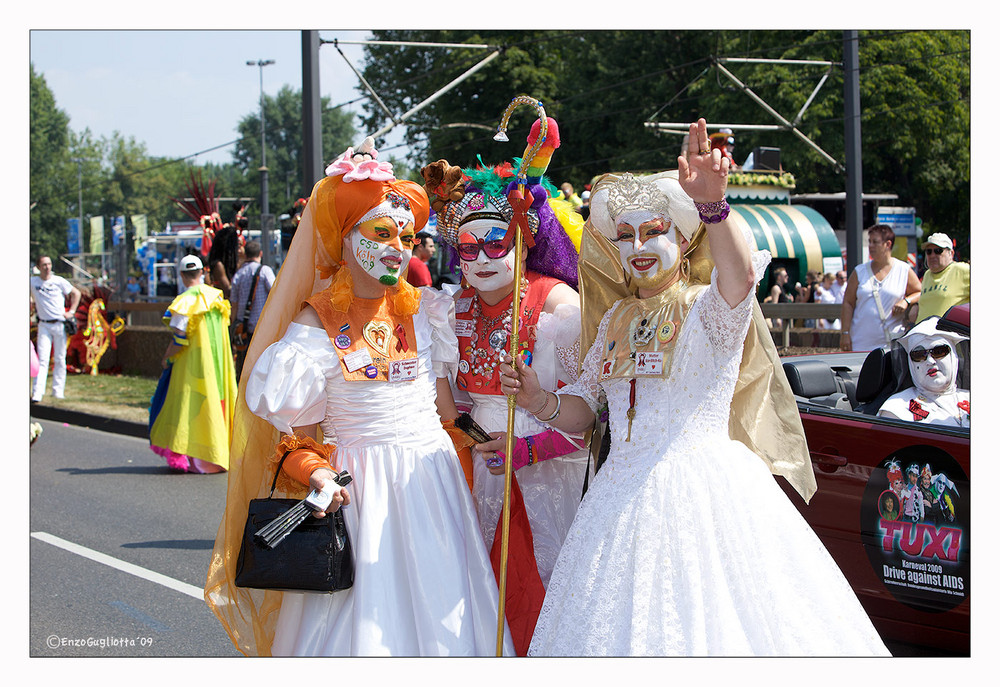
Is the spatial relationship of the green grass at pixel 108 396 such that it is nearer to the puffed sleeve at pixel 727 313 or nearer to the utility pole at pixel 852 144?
the utility pole at pixel 852 144

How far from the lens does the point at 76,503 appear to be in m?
7.31

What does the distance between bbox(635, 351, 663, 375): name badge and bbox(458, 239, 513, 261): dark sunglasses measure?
785 mm

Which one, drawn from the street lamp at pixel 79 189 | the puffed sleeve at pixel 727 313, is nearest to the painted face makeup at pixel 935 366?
the puffed sleeve at pixel 727 313

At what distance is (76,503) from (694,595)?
238 inches

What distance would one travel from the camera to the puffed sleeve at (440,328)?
11.3 feet

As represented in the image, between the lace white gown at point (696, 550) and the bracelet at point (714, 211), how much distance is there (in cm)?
29

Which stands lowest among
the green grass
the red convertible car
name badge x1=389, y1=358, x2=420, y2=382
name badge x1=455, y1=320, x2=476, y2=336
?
the green grass

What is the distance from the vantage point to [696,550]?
266cm

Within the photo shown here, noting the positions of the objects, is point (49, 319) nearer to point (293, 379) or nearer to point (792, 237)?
point (293, 379)

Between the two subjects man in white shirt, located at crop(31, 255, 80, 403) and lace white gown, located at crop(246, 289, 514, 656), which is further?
man in white shirt, located at crop(31, 255, 80, 403)

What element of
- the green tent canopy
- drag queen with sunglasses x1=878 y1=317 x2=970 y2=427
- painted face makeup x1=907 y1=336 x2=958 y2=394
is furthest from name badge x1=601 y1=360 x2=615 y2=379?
the green tent canopy

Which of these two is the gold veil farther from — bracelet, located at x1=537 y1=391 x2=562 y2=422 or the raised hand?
bracelet, located at x1=537 y1=391 x2=562 y2=422

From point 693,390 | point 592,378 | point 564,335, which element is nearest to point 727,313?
point 693,390

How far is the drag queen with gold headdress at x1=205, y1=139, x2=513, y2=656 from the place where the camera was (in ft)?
9.86
